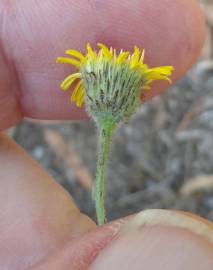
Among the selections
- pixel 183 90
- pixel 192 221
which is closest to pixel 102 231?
pixel 192 221

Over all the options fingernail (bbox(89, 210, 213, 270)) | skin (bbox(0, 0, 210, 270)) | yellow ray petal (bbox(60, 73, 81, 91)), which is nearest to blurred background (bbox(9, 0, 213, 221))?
skin (bbox(0, 0, 210, 270))

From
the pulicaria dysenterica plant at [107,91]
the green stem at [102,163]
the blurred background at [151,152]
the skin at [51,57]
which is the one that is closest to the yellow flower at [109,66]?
the pulicaria dysenterica plant at [107,91]

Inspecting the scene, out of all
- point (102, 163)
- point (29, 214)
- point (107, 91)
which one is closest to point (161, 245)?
point (102, 163)

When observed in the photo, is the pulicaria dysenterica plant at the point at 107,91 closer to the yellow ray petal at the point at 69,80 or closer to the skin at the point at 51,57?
the yellow ray petal at the point at 69,80

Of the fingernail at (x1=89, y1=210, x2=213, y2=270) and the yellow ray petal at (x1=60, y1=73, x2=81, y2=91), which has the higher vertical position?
the yellow ray petal at (x1=60, y1=73, x2=81, y2=91)

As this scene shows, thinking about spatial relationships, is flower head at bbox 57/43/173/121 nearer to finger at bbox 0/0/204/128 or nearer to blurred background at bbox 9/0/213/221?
finger at bbox 0/0/204/128

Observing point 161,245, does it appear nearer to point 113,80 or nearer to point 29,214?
point 113,80
